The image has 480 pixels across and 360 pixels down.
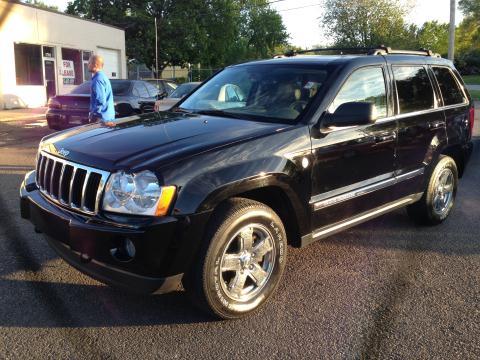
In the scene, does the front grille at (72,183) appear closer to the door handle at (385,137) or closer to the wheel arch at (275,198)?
the wheel arch at (275,198)

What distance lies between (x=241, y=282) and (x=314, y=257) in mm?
1251

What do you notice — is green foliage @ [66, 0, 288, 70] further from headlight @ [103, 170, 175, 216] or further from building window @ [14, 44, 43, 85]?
headlight @ [103, 170, 175, 216]

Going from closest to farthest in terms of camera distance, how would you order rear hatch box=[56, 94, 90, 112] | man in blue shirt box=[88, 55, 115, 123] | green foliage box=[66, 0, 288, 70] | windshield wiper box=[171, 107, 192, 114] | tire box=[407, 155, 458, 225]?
windshield wiper box=[171, 107, 192, 114] < tire box=[407, 155, 458, 225] < man in blue shirt box=[88, 55, 115, 123] < rear hatch box=[56, 94, 90, 112] < green foliage box=[66, 0, 288, 70]

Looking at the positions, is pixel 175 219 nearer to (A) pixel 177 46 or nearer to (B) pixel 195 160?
(B) pixel 195 160

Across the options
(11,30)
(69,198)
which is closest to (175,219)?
(69,198)

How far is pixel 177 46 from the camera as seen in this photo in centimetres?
3897

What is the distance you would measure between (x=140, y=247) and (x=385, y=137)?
2.41 meters

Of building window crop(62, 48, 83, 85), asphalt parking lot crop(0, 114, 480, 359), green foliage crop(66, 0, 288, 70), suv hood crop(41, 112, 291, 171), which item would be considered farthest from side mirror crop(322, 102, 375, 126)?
green foliage crop(66, 0, 288, 70)

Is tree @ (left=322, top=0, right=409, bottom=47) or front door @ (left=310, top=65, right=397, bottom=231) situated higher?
tree @ (left=322, top=0, right=409, bottom=47)

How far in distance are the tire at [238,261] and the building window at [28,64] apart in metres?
19.7

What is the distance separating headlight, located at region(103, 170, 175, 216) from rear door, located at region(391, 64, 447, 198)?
2.42 metres

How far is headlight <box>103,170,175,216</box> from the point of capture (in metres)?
2.84

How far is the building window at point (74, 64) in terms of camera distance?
2333 centimetres

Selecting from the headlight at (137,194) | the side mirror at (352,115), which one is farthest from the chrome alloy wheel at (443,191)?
the headlight at (137,194)
